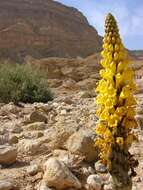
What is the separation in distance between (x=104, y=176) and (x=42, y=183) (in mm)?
Result: 904

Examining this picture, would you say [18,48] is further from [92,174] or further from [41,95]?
[92,174]

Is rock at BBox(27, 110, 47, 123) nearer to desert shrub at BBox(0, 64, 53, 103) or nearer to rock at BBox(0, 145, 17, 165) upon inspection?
rock at BBox(0, 145, 17, 165)

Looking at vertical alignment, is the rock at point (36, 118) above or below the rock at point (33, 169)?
above

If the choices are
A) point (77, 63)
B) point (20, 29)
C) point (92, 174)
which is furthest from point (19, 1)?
point (92, 174)

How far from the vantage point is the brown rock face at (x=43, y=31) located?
6844 centimetres

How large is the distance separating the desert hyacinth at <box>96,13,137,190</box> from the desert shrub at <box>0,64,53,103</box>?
39.8 ft

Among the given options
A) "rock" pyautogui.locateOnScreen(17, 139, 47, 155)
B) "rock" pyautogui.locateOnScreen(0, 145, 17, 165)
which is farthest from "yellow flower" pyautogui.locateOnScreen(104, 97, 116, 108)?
"rock" pyautogui.locateOnScreen(17, 139, 47, 155)

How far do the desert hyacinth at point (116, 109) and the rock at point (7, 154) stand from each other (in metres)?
2.69

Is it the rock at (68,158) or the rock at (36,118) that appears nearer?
the rock at (68,158)

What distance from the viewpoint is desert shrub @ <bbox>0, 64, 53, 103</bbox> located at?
17266 mm

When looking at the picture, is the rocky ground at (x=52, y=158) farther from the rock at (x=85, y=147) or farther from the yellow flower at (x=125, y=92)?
the yellow flower at (x=125, y=92)

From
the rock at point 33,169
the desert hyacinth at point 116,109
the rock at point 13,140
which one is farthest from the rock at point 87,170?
the desert hyacinth at point 116,109

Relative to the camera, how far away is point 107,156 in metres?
4.81

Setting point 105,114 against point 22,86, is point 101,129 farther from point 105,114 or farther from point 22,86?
point 22,86
